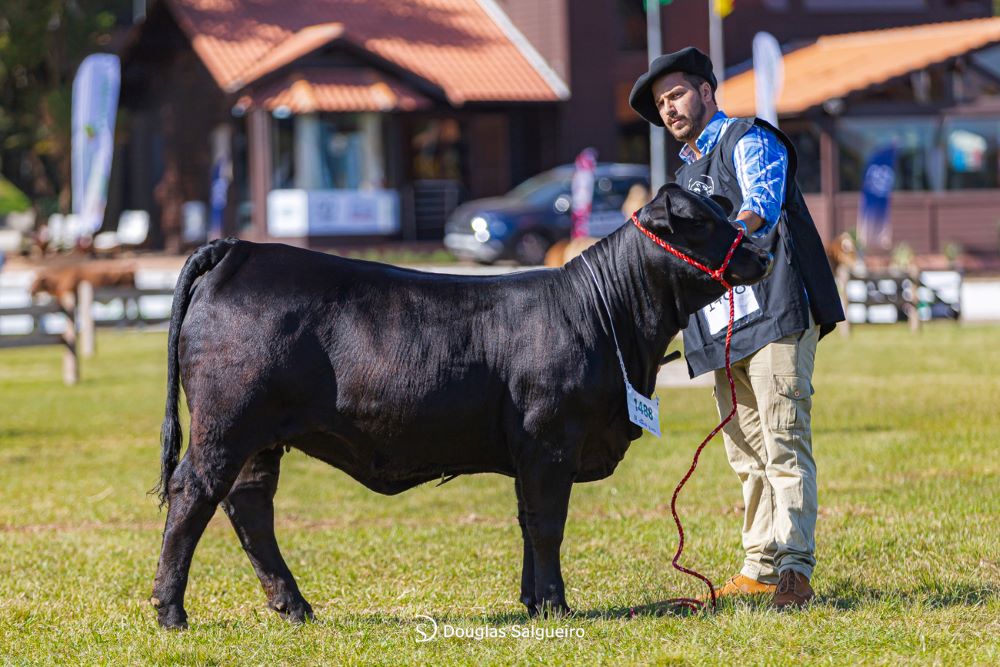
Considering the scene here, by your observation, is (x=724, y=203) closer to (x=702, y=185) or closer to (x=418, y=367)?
(x=702, y=185)

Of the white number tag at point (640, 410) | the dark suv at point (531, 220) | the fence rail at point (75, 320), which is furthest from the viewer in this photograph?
the dark suv at point (531, 220)

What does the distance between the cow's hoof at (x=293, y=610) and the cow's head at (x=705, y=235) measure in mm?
2078

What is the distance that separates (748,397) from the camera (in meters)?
6.48

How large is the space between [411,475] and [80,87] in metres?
21.1

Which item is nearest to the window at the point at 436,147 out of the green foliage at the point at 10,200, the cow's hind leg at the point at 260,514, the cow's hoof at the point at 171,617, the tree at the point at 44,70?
the tree at the point at 44,70

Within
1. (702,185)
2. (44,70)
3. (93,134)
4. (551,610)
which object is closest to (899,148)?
(93,134)

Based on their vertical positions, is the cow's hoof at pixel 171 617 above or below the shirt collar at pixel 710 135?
below

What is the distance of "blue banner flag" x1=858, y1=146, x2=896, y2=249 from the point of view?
32.8 metres

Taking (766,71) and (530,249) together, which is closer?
(766,71)

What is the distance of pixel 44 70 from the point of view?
45.2m

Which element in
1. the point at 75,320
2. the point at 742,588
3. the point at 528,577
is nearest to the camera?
the point at 528,577

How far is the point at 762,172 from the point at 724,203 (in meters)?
0.19

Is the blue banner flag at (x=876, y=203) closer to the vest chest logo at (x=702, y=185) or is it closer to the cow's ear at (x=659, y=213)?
the vest chest logo at (x=702, y=185)

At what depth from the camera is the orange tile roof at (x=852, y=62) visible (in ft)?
108
